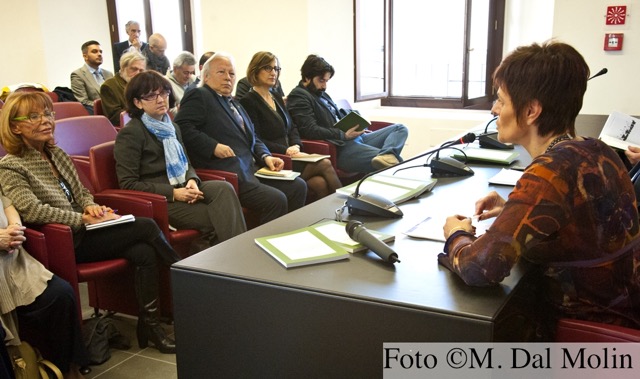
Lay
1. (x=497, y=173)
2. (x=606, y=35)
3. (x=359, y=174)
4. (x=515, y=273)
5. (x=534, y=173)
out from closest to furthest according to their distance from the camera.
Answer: (x=534, y=173)
(x=515, y=273)
(x=497, y=173)
(x=359, y=174)
(x=606, y=35)

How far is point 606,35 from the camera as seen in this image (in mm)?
4906

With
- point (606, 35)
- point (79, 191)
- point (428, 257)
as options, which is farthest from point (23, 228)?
point (606, 35)

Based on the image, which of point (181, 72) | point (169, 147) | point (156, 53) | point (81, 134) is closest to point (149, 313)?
point (169, 147)

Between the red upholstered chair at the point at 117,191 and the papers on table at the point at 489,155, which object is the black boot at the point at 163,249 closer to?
the red upholstered chair at the point at 117,191

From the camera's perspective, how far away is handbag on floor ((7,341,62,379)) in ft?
6.89

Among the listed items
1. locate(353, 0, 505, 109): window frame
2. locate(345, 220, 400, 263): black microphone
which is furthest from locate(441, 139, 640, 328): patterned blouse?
locate(353, 0, 505, 109): window frame

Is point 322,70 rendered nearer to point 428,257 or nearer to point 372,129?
point 372,129

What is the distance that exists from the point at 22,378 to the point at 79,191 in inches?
33.0

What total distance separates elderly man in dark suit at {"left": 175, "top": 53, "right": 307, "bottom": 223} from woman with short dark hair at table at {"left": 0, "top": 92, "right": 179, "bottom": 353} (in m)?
0.82

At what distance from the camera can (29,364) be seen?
2.14 metres

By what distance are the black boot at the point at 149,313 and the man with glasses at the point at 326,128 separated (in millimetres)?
2000

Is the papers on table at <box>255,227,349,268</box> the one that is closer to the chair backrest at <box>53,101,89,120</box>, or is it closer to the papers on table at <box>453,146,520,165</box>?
the papers on table at <box>453,146,520,165</box>

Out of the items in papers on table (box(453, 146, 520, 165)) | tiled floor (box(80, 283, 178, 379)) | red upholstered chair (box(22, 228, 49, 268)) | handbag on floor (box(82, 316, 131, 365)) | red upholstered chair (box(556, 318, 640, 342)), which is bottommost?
tiled floor (box(80, 283, 178, 379))

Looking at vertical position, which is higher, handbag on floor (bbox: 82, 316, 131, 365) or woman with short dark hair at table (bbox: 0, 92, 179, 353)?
woman with short dark hair at table (bbox: 0, 92, 179, 353)
